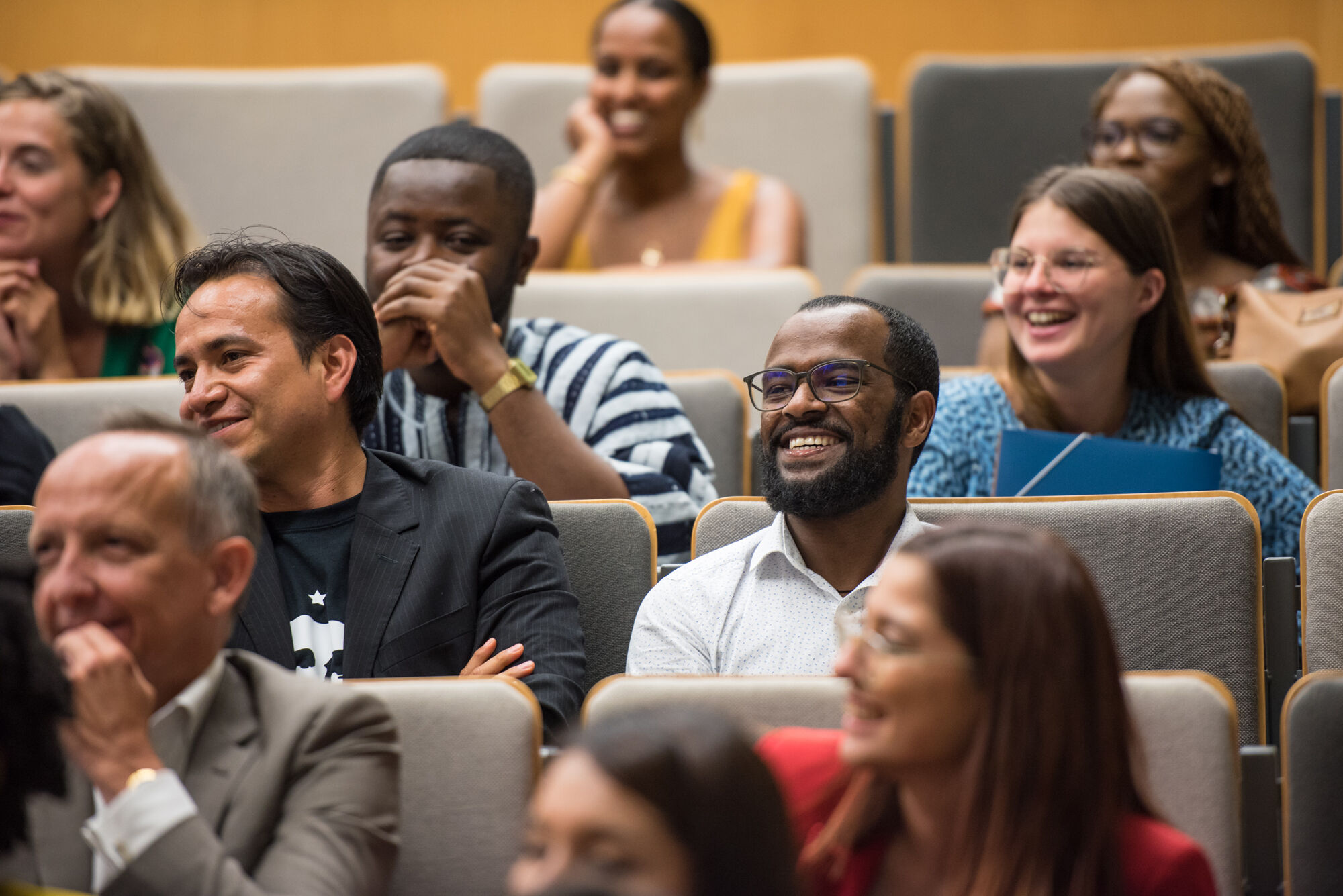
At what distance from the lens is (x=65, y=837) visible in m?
1.12

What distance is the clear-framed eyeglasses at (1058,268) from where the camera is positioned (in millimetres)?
2225

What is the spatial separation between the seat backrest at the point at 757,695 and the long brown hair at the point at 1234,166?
1863 millimetres

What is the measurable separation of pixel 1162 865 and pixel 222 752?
2.31ft

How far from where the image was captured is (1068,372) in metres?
2.23

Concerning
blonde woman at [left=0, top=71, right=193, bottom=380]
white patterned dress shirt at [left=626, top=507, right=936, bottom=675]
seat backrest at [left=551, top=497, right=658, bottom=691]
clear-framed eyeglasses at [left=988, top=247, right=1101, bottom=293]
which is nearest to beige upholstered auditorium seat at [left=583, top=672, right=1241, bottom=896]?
white patterned dress shirt at [left=626, top=507, right=936, bottom=675]

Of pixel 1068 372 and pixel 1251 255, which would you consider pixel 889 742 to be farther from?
pixel 1251 255

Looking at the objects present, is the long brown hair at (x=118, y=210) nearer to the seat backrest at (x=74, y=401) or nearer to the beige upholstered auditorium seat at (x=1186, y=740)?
the seat backrest at (x=74, y=401)

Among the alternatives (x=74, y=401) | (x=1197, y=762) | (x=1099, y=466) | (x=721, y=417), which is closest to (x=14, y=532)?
(x=74, y=401)

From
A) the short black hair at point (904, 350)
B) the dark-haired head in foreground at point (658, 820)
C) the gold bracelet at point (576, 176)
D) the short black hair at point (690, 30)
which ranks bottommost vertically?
the dark-haired head in foreground at point (658, 820)

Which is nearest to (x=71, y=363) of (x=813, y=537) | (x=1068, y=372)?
(x=813, y=537)

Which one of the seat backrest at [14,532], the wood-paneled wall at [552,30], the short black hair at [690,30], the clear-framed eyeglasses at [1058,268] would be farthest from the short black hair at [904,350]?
the wood-paneled wall at [552,30]

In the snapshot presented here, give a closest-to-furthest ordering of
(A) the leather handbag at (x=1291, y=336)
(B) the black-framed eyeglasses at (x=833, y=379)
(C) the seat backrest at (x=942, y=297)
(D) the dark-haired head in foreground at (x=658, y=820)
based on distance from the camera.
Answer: (D) the dark-haired head in foreground at (x=658, y=820) < (B) the black-framed eyeglasses at (x=833, y=379) < (A) the leather handbag at (x=1291, y=336) < (C) the seat backrest at (x=942, y=297)

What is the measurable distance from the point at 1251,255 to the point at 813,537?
58.5 inches

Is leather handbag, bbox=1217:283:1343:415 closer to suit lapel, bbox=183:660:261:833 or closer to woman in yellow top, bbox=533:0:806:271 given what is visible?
woman in yellow top, bbox=533:0:806:271
